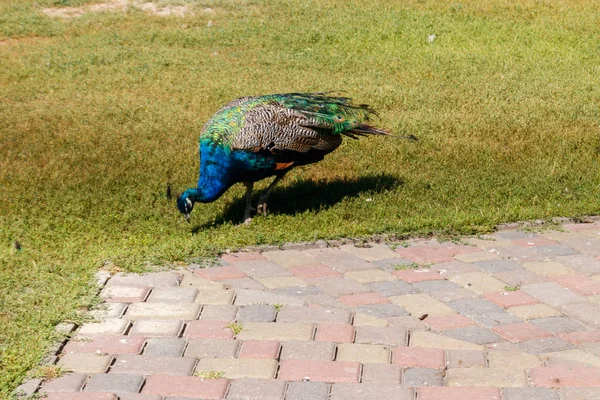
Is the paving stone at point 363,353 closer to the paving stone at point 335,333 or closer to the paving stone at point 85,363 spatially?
the paving stone at point 335,333

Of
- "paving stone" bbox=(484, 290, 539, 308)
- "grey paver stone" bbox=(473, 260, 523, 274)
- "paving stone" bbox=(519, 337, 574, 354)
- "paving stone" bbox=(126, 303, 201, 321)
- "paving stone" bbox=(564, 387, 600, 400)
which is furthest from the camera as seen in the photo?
"grey paver stone" bbox=(473, 260, 523, 274)

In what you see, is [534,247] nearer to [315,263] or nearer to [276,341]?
[315,263]

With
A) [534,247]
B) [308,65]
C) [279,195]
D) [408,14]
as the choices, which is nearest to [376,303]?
[534,247]

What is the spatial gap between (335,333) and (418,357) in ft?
1.65

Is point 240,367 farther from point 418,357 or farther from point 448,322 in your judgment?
point 448,322

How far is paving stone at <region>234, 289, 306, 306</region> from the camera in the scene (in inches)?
210

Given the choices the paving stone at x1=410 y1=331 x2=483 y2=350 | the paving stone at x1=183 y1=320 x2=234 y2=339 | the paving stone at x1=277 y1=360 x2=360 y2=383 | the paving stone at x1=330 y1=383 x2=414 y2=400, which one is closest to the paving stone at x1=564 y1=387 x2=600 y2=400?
the paving stone at x1=410 y1=331 x2=483 y2=350

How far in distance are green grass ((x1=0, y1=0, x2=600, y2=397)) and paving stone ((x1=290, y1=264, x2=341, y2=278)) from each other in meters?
0.52

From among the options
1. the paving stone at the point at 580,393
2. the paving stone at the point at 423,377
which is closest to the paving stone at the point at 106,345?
the paving stone at the point at 423,377

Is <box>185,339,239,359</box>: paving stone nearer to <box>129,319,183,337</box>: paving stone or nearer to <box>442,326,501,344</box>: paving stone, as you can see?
<box>129,319,183,337</box>: paving stone

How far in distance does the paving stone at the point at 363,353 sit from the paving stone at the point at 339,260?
1132 millimetres

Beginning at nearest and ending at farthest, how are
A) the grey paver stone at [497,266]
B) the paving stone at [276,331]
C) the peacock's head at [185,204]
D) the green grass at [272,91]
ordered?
the paving stone at [276,331] → the grey paver stone at [497,266] → the green grass at [272,91] → the peacock's head at [185,204]

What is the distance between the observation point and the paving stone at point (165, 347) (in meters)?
4.70

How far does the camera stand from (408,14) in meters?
14.0
